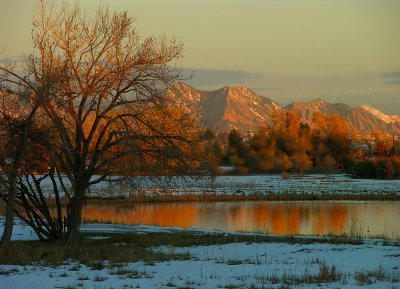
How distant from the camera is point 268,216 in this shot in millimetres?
34375

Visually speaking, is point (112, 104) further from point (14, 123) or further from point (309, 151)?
point (309, 151)

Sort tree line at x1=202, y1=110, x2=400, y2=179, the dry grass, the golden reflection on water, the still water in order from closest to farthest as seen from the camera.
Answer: the dry grass
the still water
the golden reflection on water
tree line at x1=202, y1=110, x2=400, y2=179

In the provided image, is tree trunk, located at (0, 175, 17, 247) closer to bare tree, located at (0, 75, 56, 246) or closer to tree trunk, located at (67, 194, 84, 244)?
bare tree, located at (0, 75, 56, 246)

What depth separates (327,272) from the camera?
41.3ft

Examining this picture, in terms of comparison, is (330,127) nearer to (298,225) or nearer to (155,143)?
(298,225)

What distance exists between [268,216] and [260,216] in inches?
20.5

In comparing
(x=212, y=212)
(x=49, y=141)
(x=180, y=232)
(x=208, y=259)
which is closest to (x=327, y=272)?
(x=208, y=259)

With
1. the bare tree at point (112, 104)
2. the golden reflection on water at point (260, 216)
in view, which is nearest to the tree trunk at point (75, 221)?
the bare tree at point (112, 104)

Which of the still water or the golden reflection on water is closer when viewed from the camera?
the still water

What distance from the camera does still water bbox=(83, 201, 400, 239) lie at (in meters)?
28.6

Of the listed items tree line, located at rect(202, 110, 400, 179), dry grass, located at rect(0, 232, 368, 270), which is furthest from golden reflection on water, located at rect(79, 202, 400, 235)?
tree line, located at rect(202, 110, 400, 179)

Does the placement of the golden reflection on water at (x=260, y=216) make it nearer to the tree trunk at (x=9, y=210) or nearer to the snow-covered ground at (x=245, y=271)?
the snow-covered ground at (x=245, y=271)

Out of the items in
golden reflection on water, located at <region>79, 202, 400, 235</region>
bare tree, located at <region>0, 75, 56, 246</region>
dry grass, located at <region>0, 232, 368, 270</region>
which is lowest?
golden reflection on water, located at <region>79, 202, 400, 235</region>

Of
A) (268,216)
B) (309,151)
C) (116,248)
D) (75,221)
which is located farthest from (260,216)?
(309,151)
